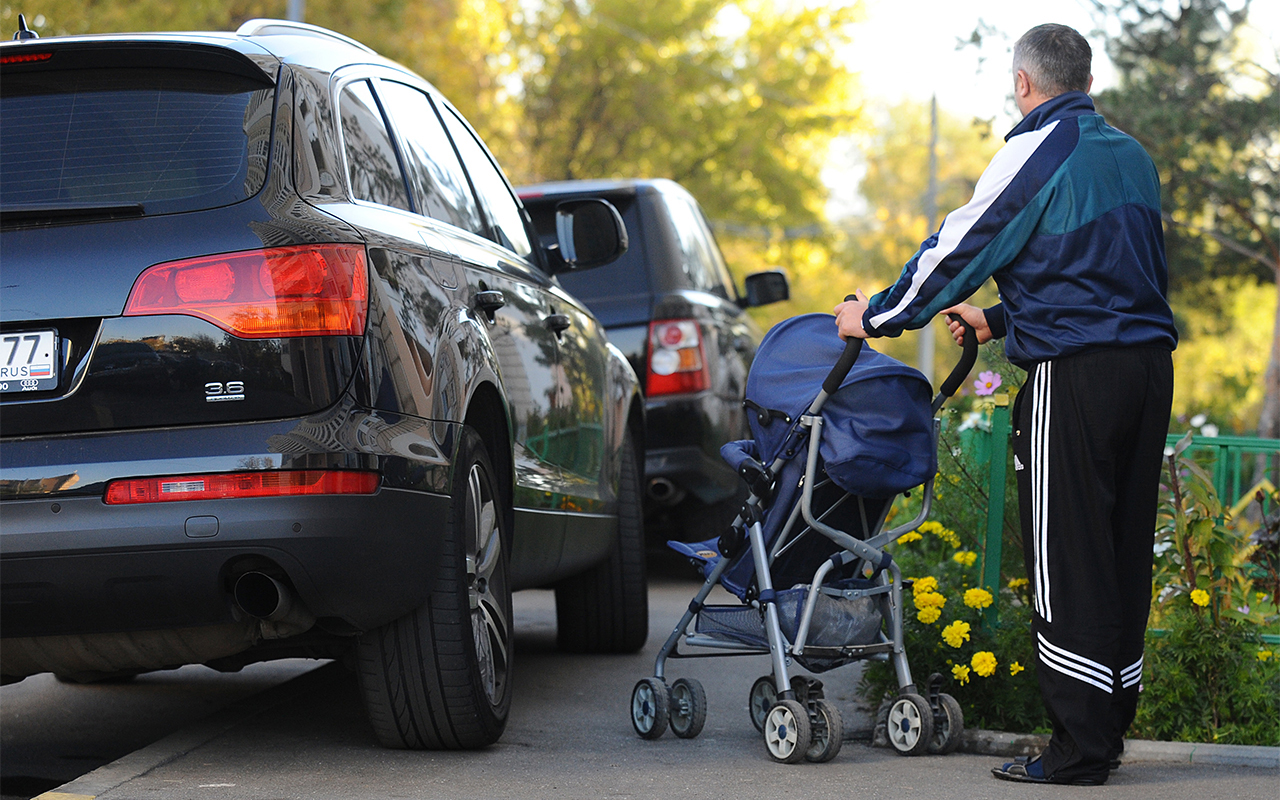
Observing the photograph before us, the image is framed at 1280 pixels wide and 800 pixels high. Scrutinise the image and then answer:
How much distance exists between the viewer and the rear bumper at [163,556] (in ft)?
11.2

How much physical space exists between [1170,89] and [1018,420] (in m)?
9.96

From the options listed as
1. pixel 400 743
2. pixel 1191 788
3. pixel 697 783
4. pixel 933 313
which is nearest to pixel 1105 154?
pixel 933 313

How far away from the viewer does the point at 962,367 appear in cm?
442

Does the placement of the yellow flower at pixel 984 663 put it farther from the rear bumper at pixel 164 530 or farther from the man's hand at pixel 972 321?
the rear bumper at pixel 164 530

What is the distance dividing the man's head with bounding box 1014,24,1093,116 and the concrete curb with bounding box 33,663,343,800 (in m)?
2.93

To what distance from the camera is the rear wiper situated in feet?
11.7

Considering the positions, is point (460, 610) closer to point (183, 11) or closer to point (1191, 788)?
point (1191, 788)

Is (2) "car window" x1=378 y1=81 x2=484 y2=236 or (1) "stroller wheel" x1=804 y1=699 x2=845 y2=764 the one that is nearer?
(1) "stroller wheel" x1=804 y1=699 x2=845 y2=764

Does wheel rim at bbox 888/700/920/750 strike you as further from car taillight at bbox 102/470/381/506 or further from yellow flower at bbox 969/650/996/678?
car taillight at bbox 102/470/381/506

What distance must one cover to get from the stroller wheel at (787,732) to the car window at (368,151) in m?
1.76

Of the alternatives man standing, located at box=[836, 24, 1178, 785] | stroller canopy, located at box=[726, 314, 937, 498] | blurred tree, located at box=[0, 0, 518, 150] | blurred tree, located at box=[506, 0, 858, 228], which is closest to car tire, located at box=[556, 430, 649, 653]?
stroller canopy, located at box=[726, 314, 937, 498]

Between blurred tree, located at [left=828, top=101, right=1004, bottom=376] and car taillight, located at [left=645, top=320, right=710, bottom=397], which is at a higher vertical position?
blurred tree, located at [left=828, top=101, right=1004, bottom=376]

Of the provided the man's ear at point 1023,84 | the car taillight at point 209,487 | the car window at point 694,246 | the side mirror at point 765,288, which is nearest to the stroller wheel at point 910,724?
the man's ear at point 1023,84

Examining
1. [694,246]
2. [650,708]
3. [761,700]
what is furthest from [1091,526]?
[694,246]
